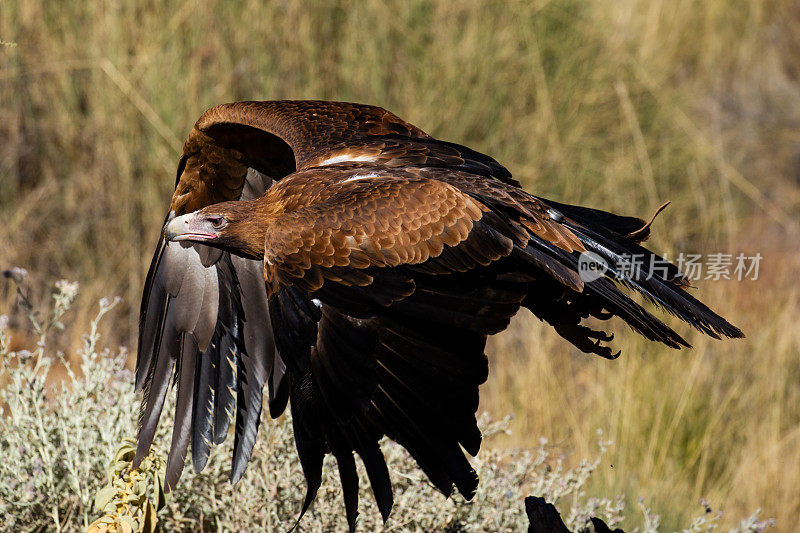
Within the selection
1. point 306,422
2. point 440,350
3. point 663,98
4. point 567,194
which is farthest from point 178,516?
point 663,98

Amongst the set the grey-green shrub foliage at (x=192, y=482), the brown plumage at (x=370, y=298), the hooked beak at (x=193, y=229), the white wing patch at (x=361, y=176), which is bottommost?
the grey-green shrub foliage at (x=192, y=482)

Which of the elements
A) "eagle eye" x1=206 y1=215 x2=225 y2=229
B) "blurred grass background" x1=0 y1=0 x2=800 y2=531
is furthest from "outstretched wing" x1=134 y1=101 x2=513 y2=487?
"blurred grass background" x1=0 y1=0 x2=800 y2=531

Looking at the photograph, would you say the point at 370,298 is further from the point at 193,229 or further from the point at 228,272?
the point at 228,272

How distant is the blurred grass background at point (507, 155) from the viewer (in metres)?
4.99

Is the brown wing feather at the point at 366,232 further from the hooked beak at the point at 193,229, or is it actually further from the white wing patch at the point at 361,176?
the hooked beak at the point at 193,229

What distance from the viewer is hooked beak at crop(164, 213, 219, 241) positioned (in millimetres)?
3508

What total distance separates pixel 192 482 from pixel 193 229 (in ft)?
3.13

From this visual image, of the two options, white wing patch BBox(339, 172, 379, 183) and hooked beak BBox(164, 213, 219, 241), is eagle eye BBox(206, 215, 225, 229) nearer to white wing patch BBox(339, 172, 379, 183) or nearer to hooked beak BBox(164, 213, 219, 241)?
hooked beak BBox(164, 213, 219, 241)

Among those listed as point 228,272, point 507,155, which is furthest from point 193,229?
point 507,155

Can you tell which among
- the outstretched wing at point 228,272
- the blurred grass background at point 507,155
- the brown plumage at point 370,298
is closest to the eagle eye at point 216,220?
the brown plumage at point 370,298

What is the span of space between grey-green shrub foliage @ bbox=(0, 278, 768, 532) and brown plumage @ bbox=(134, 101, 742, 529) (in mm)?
197

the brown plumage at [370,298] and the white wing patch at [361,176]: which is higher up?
the white wing patch at [361,176]

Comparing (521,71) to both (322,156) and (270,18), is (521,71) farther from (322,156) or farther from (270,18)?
(322,156)

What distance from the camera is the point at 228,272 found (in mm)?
4090
